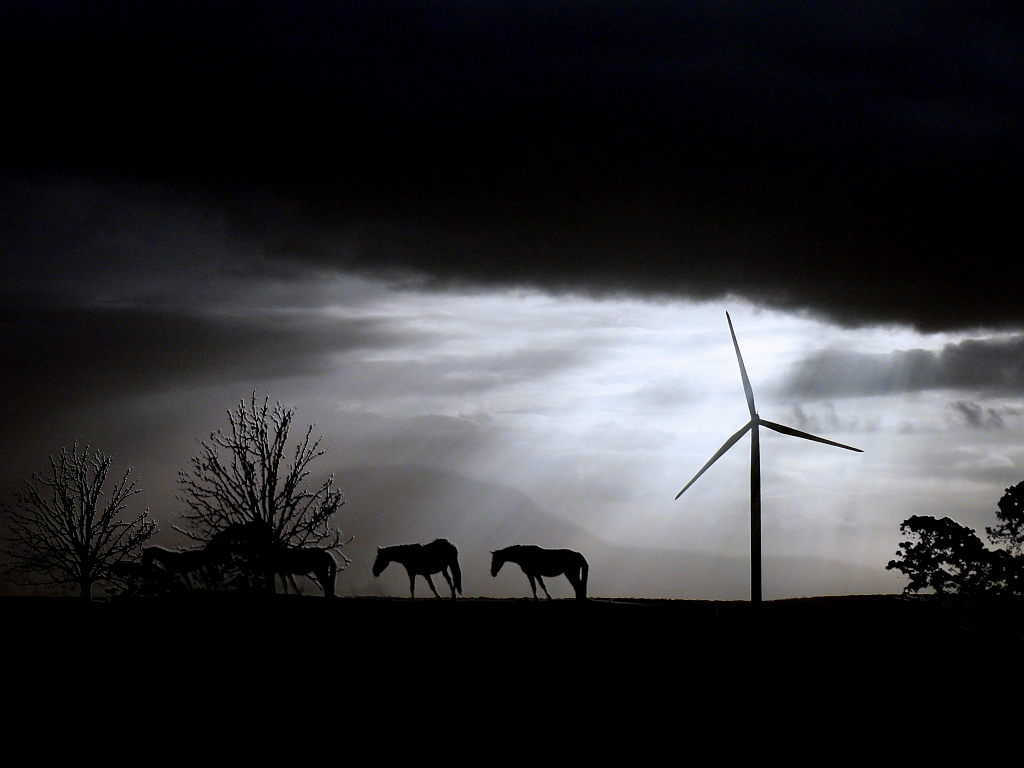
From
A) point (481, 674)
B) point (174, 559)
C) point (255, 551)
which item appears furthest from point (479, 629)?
point (174, 559)

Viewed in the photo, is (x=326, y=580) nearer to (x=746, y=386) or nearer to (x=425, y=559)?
(x=425, y=559)

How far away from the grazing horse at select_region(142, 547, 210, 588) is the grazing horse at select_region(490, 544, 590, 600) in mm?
13633

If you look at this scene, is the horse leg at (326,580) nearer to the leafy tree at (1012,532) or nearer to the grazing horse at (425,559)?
the grazing horse at (425,559)

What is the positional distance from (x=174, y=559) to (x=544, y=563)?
17.3 m

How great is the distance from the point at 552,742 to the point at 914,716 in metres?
11.6

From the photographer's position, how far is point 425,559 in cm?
4478

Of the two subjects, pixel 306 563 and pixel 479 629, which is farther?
pixel 306 563

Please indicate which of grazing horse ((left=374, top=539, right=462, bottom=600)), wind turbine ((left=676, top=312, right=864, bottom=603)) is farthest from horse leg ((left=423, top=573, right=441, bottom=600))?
wind turbine ((left=676, top=312, right=864, bottom=603))

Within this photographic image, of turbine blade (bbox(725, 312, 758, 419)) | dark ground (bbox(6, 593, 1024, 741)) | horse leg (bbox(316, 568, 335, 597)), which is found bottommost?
dark ground (bbox(6, 593, 1024, 741))

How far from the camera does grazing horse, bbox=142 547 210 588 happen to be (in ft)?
143

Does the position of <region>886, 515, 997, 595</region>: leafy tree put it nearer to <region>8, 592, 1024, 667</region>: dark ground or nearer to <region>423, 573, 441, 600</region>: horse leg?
<region>8, 592, 1024, 667</region>: dark ground

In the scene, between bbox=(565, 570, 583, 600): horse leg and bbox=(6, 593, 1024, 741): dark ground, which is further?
bbox=(565, 570, 583, 600): horse leg

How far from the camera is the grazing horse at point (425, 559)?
44.8 m

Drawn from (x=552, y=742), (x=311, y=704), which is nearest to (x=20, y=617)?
(x=311, y=704)
